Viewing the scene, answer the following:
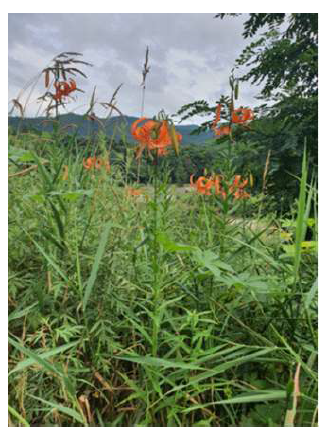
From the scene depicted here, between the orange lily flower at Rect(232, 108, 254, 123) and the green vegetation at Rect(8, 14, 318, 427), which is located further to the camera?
the orange lily flower at Rect(232, 108, 254, 123)

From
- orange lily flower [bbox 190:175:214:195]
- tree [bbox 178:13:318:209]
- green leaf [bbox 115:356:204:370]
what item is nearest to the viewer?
green leaf [bbox 115:356:204:370]

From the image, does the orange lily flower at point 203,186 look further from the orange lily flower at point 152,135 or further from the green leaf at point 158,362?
the green leaf at point 158,362

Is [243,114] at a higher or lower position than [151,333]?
higher

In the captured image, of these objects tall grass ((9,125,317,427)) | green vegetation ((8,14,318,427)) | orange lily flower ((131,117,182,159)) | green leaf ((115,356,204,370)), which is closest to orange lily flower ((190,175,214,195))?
green vegetation ((8,14,318,427))

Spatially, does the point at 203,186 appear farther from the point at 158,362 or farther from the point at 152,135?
the point at 158,362

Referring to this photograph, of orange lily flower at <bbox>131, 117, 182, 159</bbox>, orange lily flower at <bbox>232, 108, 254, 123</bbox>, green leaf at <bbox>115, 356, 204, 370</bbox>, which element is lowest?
green leaf at <bbox>115, 356, 204, 370</bbox>

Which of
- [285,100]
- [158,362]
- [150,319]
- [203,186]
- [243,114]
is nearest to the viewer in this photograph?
[158,362]

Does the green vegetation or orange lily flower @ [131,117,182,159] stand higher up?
orange lily flower @ [131,117,182,159]

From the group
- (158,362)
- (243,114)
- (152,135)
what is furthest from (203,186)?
(158,362)

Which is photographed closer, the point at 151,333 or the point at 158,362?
the point at 158,362

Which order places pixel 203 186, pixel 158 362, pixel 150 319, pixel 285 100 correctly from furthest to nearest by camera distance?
1. pixel 285 100
2. pixel 203 186
3. pixel 150 319
4. pixel 158 362

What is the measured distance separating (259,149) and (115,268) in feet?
5.90

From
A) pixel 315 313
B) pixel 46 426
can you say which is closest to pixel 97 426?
pixel 46 426

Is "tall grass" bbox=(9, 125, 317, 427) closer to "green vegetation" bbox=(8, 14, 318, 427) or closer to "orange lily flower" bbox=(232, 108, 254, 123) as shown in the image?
"green vegetation" bbox=(8, 14, 318, 427)
